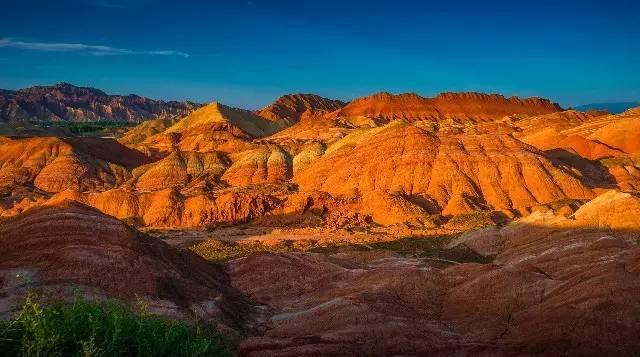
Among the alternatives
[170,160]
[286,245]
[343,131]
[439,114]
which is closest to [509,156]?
[286,245]

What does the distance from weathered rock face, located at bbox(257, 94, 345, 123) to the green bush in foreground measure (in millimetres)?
154822

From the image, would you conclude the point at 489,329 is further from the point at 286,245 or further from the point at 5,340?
the point at 286,245

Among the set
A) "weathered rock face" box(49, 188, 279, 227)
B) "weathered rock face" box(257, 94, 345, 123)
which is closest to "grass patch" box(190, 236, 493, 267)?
"weathered rock face" box(49, 188, 279, 227)

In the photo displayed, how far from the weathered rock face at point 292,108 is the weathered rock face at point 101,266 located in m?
139

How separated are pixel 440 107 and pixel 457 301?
14584cm

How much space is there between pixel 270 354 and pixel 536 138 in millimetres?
85431

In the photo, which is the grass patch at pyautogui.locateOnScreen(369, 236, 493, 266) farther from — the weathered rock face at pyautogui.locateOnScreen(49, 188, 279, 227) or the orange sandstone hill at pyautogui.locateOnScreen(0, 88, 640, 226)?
the weathered rock face at pyautogui.locateOnScreen(49, 188, 279, 227)

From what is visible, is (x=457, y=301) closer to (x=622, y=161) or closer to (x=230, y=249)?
(x=230, y=249)

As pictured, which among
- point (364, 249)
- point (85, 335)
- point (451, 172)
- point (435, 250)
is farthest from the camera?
point (451, 172)

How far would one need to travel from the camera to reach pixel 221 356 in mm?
12547

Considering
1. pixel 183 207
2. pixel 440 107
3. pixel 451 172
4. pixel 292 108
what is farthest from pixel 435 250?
pixel 292 108

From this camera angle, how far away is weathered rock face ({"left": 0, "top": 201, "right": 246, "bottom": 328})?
822 inches

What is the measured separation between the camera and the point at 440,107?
166 meters

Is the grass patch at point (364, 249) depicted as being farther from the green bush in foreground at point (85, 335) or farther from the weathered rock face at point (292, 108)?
the weathered rock face at point (292, 108)
